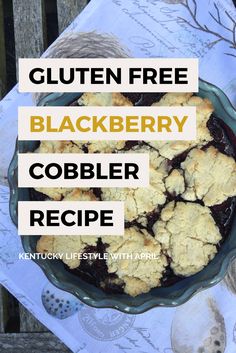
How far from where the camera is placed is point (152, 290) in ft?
2.91

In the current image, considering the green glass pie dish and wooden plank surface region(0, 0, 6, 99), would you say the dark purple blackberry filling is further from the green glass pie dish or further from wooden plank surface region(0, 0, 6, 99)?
wooden plank surface region(0, 0, 6, 99)

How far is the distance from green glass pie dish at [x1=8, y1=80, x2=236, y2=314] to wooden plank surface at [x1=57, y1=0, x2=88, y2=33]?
0.21 metres

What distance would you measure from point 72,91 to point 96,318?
1.33ft

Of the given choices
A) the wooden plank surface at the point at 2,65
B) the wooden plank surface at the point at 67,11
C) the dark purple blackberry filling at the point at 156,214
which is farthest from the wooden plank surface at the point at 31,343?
the wooden plank surface at the point at 67,11

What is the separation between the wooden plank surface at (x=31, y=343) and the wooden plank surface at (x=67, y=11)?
1.95 ft

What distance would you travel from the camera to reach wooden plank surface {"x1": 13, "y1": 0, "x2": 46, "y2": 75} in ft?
3.40

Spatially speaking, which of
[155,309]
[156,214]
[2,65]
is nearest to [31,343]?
[155,309]

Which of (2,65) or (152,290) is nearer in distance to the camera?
(152,290)

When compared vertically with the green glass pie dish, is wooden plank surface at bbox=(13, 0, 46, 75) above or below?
above

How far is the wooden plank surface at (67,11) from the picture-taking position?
1.03 m

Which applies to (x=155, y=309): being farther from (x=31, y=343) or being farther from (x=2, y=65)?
(x=2, y=65)

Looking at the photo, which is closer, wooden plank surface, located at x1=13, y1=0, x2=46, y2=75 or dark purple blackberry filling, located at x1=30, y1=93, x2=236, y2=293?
dark purple blackberry filling, located at x1=30, y1=93, x2=236, y2=293

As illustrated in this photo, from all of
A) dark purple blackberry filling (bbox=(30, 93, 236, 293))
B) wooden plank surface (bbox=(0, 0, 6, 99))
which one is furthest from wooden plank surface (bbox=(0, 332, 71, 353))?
wooden plank surface (bbox=(0, 0, 6, 99))

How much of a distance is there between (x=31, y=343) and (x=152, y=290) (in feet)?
1.11
